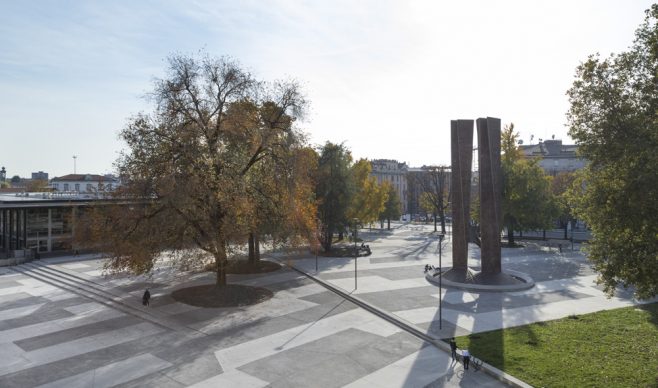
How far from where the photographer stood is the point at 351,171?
51.8 metres

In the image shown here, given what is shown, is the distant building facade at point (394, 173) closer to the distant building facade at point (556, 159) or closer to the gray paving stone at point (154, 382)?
the distant building facade at point (556, 159)

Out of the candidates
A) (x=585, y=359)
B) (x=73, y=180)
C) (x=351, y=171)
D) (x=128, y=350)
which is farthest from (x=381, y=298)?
(x=73, y=180)

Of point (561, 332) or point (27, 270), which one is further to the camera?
point (27, 270)

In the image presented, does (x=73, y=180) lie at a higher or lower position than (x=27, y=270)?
higher

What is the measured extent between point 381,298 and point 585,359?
1237 centimetres

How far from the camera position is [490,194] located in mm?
32719

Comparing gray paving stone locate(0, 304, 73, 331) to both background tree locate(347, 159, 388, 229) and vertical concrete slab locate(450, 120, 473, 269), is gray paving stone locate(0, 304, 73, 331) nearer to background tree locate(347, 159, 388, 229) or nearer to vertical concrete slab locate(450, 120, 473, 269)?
vertical concrete slab locate(450, 120, 473, 269)

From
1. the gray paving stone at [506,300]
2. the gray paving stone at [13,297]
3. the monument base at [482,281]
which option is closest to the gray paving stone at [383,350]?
the gray paving stone at [506,300]

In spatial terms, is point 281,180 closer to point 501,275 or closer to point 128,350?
point 128,350

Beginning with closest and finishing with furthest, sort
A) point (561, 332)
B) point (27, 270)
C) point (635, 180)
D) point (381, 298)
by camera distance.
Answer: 1. point (635, 180)
2. point (561, 332)
3. point (381, 298)
4. point (27, 270)

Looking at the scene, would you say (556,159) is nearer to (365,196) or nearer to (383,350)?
(365,196)

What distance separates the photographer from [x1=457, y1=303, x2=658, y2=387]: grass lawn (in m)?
16.6

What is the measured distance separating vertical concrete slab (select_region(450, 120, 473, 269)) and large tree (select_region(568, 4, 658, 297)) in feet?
48.1

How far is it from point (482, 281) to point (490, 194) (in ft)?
20.2
